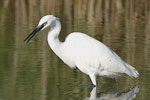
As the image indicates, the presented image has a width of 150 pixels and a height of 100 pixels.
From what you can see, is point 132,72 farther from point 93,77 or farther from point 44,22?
point 44,22

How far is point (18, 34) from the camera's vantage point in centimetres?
1111

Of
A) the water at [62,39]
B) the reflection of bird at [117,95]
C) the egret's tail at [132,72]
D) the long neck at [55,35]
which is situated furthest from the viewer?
the long neck at [55,35]

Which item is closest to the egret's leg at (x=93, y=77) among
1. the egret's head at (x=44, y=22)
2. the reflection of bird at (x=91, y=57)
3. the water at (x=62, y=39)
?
the reflection of bird at (x=91, y=57)

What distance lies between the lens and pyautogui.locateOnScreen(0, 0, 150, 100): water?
692cm

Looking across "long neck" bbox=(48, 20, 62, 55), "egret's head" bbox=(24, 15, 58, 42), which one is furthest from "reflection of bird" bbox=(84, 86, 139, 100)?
"egret's head" bbox=(24, 15, 58, 42)

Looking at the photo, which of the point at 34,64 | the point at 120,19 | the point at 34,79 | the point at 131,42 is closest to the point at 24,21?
the point at 120,19

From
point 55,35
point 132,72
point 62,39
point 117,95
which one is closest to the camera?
point 117,95

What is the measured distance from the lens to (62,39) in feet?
34.0

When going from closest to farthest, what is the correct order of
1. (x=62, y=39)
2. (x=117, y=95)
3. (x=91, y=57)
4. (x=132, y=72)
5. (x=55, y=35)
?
(x=117, y=95) < (x=132, y=72) < (x=91, y=57) < (x=55, y=35) < (x=62, y=39)

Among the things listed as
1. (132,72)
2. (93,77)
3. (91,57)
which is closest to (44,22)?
(91,57)

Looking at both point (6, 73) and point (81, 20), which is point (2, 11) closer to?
point (81, 20)

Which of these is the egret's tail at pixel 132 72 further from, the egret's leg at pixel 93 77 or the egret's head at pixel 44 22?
the egret's head at pixel 44 22

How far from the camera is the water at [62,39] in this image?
6.92m

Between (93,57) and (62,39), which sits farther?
(62,39)
